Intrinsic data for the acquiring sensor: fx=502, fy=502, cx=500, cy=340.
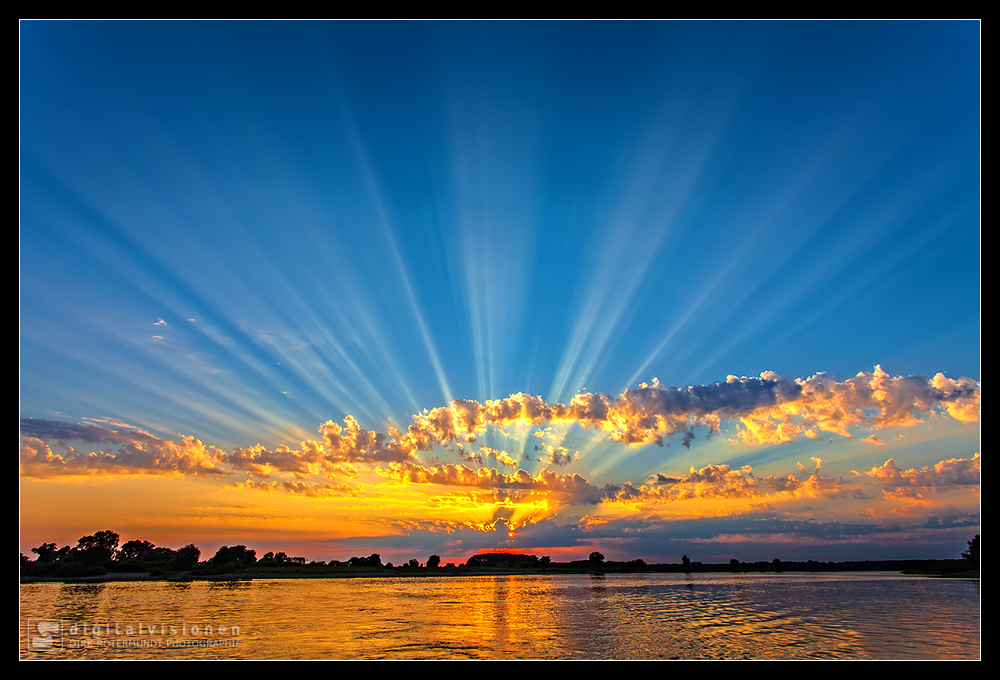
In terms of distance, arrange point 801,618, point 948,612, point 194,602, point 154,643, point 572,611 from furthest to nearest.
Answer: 1. point 194,602
2. point 572,611
3. point 948,612
4. point 801,618
5. point 154,643

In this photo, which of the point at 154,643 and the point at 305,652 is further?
the point at 154,643

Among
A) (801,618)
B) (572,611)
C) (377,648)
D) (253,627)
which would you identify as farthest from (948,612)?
(253,627)

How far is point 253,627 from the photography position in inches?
1978
